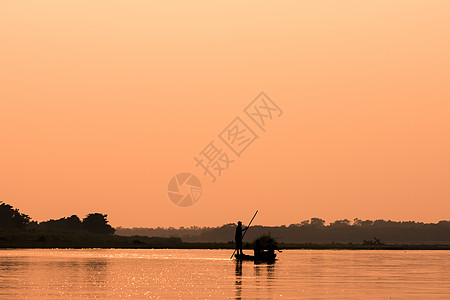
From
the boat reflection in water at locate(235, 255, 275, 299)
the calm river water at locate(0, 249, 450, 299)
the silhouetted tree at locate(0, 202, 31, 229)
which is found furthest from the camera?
the silhouetted tree at locate(0, 202, 31, 229)

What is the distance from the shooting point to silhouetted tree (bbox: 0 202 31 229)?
167 metres

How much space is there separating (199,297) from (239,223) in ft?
132

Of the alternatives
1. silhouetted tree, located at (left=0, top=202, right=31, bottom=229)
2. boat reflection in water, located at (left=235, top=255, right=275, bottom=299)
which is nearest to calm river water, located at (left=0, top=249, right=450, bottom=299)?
boat reflection in water, located at (left=235, top=255, right=275, bottom=299)

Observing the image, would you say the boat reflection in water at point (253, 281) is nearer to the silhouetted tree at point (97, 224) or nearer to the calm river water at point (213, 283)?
the calm river water at point (213, 283)

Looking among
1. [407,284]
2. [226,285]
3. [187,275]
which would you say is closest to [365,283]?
[407,284]

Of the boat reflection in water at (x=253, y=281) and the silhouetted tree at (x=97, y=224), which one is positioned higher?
the silhouetted tree at (x=97, y=224)

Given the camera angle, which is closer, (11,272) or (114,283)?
(114,283)

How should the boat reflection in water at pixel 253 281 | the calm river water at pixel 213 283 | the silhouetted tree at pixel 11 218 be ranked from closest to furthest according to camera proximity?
the calm river water at pixel 213 283, the boat reflection in water at pixel 253 281, the silhouetted tree at pixel 11 218

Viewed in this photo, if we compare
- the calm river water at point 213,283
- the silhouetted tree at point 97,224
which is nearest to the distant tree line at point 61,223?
the silhouetted tree at point 97,224

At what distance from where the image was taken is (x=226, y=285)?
4438cm

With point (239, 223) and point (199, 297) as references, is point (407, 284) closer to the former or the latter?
point (199, 297)

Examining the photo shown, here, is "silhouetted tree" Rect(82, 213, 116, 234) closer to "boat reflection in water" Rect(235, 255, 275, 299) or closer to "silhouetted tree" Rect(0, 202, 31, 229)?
"silhouetted tree" Rect(0, 202, 31, 229)

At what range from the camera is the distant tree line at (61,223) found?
168 metres

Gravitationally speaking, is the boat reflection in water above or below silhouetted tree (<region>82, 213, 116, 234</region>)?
below
